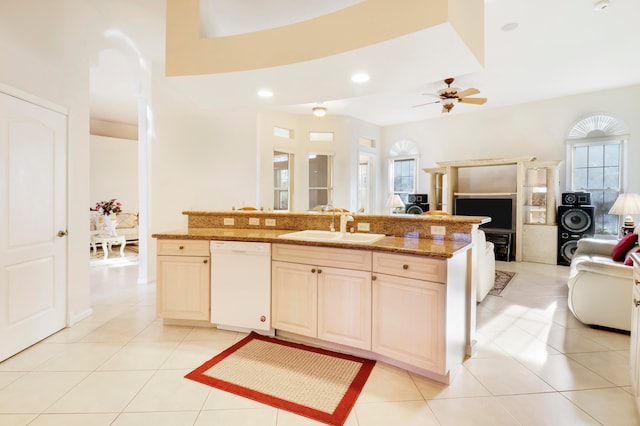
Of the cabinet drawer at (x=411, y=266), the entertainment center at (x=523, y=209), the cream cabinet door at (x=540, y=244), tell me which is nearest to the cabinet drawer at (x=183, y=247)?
the cabinet drawer at (x=411, y=266)

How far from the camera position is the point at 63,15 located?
2.84 meters

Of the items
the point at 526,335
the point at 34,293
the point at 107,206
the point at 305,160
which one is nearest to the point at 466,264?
the point at 526,335

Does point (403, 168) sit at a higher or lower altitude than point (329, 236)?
higher

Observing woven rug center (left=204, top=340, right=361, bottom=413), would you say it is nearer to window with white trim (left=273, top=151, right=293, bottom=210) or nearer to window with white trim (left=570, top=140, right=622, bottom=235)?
window with white trim (left=273, top=151, right=293, bottom=210)

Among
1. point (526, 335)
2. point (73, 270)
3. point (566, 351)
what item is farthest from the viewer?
point (73, 270)

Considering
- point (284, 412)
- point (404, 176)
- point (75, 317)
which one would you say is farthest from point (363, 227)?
point (404, 176)

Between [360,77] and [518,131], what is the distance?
5.31 meters

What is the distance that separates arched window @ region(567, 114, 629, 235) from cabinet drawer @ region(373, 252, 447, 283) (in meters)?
5.66

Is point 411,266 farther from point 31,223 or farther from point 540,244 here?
point 540,244

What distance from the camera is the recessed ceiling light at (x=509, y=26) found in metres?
3.53

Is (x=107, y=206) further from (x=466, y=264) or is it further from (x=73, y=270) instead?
(x=466, y=264)

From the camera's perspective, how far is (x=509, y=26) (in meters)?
3.57

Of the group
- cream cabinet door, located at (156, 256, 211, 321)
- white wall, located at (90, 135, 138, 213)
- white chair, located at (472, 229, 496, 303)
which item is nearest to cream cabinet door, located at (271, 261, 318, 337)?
cream cabinet door, located at (156, 256, 211, 321)

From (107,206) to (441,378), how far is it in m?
6.70
